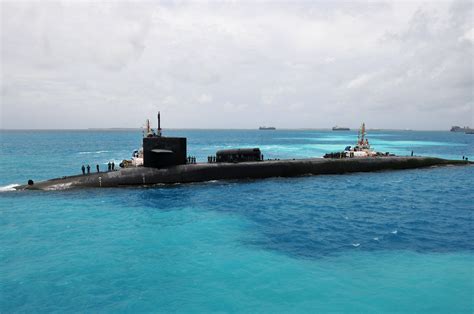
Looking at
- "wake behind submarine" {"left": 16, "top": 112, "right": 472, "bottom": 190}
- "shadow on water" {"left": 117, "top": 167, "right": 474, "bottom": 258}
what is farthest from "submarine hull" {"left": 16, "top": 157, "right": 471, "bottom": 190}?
"shadow on water" {"left": 117, "top": 167, "right": 474, "bottom": 258}

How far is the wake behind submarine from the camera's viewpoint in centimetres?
3847

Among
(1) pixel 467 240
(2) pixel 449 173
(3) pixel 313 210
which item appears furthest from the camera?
(2) pixel 449 173

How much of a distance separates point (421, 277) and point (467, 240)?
8.09 meters

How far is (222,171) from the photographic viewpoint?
43.0 m

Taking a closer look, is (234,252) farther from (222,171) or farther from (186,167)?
(222,171)

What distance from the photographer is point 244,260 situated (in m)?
18.4


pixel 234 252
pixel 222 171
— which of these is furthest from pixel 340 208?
pixel 222 171

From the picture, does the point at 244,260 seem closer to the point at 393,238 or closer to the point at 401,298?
the point at 401,298

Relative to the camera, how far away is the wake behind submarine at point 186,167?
3847cm

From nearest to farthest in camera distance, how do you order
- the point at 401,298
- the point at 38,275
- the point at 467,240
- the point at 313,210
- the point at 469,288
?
the point at 401,298
the point at 469,288
the point at 38,275
the point at 467,240
the point at 313,210

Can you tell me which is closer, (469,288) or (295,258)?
(469,288)

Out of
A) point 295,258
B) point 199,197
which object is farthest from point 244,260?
point 199,197

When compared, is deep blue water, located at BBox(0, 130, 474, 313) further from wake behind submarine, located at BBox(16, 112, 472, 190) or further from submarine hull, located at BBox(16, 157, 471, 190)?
wake behind submarine, located at BBox(16, 112, 472, 190)

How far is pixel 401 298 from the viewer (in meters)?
14.4
